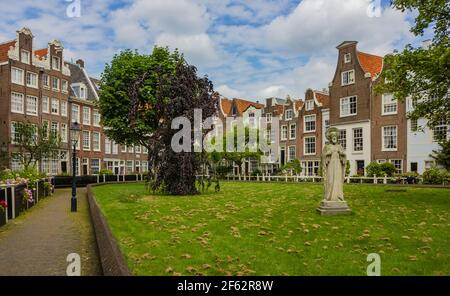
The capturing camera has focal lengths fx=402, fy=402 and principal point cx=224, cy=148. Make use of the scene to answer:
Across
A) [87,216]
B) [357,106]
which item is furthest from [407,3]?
[357,106]

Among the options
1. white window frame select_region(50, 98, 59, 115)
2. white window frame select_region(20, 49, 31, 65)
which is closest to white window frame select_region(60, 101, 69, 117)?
white window frame select_region(50, 98, 59, 115)

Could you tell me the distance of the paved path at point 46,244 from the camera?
818cm

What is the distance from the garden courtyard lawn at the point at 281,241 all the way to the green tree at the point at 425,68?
219 inches

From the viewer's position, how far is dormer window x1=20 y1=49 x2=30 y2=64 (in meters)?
46.0

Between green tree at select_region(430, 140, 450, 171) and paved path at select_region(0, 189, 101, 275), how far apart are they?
29743 millimetres

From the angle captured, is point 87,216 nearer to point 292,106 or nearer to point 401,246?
point 401,246

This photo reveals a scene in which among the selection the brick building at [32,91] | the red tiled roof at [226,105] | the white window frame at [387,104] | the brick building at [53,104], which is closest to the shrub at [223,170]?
the red tiled roof at [226,105]

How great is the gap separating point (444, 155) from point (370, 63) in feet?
49.7

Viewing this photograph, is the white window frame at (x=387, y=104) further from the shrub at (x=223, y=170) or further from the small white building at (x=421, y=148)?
the shrub at (x=223, y=170)

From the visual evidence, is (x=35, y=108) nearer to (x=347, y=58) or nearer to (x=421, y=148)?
(x=347, y=58)

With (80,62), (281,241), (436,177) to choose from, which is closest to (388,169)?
(436,177)

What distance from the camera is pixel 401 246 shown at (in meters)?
8.84

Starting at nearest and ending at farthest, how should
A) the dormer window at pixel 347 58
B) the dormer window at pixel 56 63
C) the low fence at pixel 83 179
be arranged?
1. the low fence at pixel 83 179
2. the dormer window at pixel 347 58
3. the dormer window at pixel 56 63

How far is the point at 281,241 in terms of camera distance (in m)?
9.35
